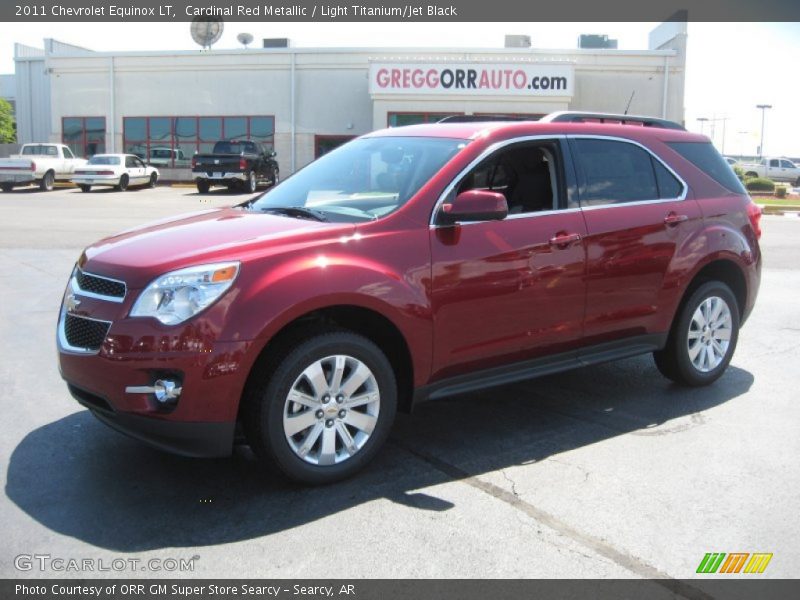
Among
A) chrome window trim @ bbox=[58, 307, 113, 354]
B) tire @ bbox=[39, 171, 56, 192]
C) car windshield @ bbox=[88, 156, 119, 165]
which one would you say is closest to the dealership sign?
car windshield @ bbox=[88, 156, 119, 165]

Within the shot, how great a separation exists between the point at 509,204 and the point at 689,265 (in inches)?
58.2

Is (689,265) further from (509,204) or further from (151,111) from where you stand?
(151,111)

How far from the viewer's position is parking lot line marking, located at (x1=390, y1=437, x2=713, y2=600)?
328cm

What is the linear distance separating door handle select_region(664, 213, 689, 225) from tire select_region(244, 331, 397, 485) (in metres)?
2.36

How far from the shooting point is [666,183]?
18.7 ft

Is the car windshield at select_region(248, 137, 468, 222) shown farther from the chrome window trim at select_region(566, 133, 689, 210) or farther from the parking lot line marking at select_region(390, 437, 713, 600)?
the parking lot line marking at select_region(390, 437, 713, 600)

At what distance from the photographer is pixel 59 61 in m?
38.2

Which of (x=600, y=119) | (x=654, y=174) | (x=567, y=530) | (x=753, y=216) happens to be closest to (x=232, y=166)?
(x=600, y=119)

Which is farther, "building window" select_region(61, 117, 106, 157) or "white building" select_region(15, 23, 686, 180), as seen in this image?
"building window" select_region(61, 117, 106, 157)

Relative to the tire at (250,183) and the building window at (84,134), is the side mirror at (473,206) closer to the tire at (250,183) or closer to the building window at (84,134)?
the tire at (250,183)

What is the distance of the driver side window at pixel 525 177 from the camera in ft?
16.5

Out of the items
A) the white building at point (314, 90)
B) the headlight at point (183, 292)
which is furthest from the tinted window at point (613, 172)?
the white building at point (314, 90)

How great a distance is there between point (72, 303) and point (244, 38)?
126ft

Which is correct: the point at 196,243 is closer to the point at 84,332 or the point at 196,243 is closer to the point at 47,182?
the point at 84,332
